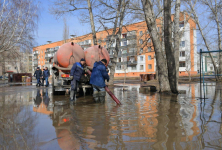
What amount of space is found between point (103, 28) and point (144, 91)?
290 inches

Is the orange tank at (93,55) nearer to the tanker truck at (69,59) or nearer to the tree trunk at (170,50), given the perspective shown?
the tanker truck at (69,59)

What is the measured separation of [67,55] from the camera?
8750mm

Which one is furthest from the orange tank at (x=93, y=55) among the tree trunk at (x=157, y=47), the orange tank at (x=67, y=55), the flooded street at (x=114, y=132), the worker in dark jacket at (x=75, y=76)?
the flooded street at (x=114, y=132)

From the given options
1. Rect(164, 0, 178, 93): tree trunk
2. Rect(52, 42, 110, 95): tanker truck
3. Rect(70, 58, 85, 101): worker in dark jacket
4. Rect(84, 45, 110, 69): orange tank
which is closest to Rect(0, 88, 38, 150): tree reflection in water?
Rect(70, 58, 85, 101): worker in dark jacket

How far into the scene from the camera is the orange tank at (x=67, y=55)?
28.7 feet

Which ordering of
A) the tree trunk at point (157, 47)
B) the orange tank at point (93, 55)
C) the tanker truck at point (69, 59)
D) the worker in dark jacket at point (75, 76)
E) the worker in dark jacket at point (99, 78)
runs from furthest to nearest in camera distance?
the tree trunk at point (157, 47), the orange tank at point (93, 55), the tanker truck at point (69, 59), the worker in dark jacket at point (75, 76), the worker in dark jacket at point (99, 78)

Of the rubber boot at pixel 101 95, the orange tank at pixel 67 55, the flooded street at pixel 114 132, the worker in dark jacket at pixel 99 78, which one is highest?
the orange tank at pixel 67 55

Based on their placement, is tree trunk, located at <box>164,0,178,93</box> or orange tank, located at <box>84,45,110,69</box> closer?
orange tank, located at <box>84,45,110,69</box>

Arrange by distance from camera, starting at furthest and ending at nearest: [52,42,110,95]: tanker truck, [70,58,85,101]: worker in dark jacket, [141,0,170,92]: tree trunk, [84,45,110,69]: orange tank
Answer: [141,0,170,92]: tree trunk → [84,45,110,69]: orange tank → [52,42,110,95]: tanker truck → [70,58,85,101]: worker in dark jacket

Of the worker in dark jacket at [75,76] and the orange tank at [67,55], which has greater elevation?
the orange tank at [67,55]

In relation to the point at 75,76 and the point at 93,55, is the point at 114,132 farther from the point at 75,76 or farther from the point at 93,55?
the point at 93,55

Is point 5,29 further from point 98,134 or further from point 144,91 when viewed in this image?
point 98,134

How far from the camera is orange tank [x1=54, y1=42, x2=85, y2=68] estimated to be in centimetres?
873

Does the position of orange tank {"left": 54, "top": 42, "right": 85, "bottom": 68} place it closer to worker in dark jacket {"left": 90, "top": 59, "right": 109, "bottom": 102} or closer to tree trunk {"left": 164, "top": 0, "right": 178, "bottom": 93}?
worker in dark jacket {"left": 90, "top": 59, "right": 109, "bottom": 102}
